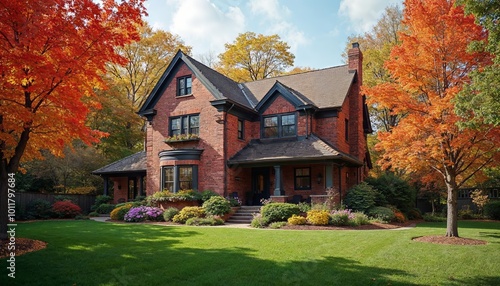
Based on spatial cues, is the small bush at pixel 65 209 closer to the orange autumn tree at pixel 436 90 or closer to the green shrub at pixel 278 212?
the green shrub at pixel 278 212

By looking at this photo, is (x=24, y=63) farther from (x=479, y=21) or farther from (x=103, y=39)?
(x=479, y=21)

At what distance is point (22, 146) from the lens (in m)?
10.9

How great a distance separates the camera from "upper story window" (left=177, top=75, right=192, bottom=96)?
2398 cm

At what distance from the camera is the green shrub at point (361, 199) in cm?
1989

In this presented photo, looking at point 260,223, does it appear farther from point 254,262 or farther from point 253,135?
point 253,135

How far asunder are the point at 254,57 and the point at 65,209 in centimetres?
2517

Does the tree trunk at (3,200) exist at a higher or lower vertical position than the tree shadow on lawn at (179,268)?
higher

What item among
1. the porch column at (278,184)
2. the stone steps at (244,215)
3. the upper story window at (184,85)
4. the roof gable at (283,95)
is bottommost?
the stone steps at (244,215)

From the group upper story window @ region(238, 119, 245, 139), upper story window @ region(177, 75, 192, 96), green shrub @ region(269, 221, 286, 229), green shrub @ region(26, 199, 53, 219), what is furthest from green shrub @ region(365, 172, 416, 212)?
green shrub @ region(26, 199, 53, 219)

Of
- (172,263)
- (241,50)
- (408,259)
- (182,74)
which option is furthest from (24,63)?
(241,50)

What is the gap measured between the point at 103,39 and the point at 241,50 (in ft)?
99.4

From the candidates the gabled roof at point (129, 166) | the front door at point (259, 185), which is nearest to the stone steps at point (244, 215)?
the front door at point (259, 185)

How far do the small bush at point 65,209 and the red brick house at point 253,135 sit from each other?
4.80 metres

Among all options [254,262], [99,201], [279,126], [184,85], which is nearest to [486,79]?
[254,262]
